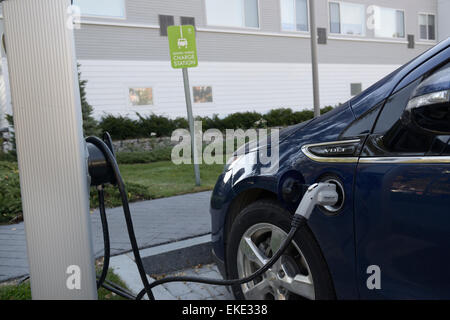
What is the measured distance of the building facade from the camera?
13.5 m

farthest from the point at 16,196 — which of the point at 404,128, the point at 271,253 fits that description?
the point at 404,128

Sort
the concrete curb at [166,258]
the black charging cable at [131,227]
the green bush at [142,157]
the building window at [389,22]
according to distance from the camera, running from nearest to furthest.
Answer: the black charging cable at [131,227] < the concrete curb at [166,258] < the green bush at [142,157] < the building window at [389,22]

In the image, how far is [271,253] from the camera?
7.89 ft

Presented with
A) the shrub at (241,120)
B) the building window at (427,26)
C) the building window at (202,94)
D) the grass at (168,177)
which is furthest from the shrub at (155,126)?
the building window at (427,26)

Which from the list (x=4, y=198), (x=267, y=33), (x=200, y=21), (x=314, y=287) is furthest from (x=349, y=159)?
(x=267, y=33)

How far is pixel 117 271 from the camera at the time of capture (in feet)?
10.7

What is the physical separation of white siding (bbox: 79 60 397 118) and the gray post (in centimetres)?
1221

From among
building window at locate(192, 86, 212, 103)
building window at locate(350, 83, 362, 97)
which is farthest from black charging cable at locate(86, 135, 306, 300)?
building window at locate(350, 83, 362, 97)

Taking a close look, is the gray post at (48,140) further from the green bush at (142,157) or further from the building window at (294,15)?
the building window at (294,15)

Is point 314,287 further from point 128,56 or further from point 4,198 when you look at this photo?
point 128,56

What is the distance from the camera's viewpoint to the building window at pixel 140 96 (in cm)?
1395

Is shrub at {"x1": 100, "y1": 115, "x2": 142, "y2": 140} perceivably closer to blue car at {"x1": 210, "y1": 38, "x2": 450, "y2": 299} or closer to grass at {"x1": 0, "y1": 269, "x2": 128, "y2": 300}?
grass at {"x1": 0, "y1": 269, "x2": 128, "y2": 300}

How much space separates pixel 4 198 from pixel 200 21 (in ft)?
37.1
